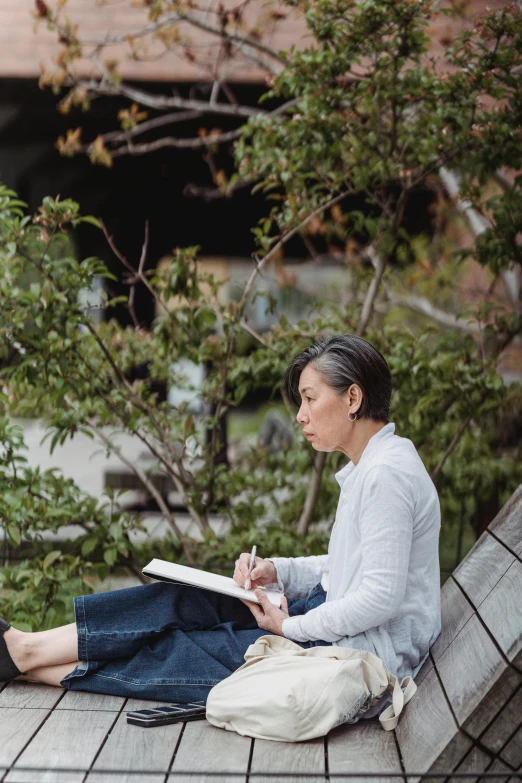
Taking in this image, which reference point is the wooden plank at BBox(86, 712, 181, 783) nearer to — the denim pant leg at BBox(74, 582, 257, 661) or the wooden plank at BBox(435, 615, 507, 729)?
the denim pant leg at BBox(74, 582, 257, 661)

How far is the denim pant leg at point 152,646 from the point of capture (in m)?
2.34

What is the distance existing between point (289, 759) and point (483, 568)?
0.76m

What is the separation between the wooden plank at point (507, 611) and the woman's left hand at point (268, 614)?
518mm

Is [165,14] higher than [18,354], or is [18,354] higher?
[165,14]

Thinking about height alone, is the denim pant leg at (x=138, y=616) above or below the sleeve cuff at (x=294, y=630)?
below

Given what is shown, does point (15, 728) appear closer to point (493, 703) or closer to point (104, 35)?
point (493, 703)

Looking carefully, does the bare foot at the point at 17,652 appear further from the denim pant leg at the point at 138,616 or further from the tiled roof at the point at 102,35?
the tiled roof at the point at 102,35

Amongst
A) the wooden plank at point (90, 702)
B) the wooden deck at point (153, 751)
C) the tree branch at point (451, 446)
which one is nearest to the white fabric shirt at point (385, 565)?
the wooden deck at point (153, 751)

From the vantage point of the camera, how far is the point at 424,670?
227 cm

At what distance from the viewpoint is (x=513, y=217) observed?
3594 mm

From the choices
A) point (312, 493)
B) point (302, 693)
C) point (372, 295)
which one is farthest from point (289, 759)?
point (372, 295)

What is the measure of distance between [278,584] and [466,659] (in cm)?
67

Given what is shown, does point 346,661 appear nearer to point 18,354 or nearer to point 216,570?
point 216,570

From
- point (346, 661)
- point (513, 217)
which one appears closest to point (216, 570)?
point (346, 661)
